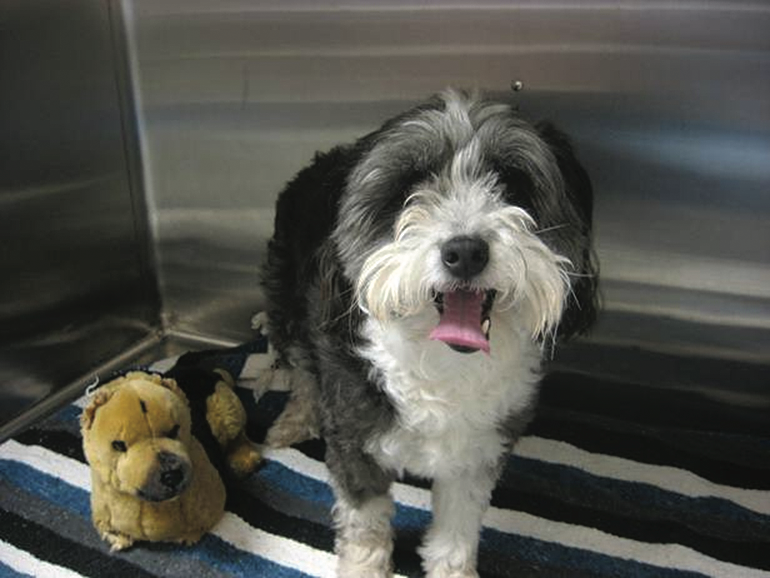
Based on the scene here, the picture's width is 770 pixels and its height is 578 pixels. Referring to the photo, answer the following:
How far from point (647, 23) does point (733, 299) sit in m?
0.64

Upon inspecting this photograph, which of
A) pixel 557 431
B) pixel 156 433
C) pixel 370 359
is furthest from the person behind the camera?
pixel 557 431

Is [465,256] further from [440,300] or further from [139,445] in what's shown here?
[139,445]

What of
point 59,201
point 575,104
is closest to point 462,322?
point 575,104

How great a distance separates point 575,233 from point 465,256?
24cm

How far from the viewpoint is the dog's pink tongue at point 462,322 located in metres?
1.00

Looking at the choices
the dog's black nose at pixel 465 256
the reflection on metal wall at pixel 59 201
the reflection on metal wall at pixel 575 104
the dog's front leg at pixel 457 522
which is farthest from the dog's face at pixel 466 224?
the reflection on metal wall at pixel 59 201

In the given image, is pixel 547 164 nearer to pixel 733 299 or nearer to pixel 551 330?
pixel 551 330

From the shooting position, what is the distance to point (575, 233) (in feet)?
3.61

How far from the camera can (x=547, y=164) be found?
3.52ft

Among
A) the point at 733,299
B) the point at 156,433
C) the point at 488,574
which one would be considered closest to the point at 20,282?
the point at 156,433

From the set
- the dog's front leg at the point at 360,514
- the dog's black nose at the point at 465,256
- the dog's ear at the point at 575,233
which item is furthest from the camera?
the dog's front leg at the point at 360,514

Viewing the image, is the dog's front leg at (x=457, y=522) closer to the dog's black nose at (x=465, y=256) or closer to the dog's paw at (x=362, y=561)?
the dog's paw at (x=362, y=561)

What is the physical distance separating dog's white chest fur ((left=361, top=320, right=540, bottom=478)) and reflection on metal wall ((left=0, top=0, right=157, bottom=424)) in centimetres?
103

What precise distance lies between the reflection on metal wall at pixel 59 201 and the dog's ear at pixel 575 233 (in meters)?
1.22
